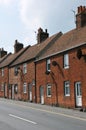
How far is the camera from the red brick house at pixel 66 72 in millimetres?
29984

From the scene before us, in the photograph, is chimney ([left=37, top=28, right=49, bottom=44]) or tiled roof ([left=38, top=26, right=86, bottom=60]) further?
chimney ([left=37, top=28, right=49, bottom=44])

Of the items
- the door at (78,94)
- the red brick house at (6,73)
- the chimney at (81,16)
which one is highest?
the chimney at (81,16)

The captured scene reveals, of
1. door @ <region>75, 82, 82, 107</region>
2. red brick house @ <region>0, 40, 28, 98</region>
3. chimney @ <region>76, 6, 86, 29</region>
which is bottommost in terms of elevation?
door @ <region>75, 82, 82, 107</region>

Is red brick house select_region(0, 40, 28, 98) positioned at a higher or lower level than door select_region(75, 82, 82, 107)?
higher

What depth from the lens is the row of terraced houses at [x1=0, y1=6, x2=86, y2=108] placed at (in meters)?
30.4

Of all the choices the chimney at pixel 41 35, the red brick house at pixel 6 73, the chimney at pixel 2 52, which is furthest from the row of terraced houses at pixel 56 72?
the chimney at pixel 2 52

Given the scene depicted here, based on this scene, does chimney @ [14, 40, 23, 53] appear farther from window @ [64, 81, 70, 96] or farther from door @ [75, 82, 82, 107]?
door @ [75, 82, 82, 107]

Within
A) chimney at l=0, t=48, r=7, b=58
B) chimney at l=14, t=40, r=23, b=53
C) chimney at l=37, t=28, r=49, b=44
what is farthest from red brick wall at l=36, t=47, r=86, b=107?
chimney at l=0, t=48, r=7, b=58

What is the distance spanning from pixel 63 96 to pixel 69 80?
1.88 m

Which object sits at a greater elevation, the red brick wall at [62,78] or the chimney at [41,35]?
the chimney at [41,35]

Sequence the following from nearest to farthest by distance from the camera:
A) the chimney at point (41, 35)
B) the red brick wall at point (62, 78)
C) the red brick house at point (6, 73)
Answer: the red brick wall at point (62, 78)
the chimney at point (41, 35)
the red brick house at point (6, 73)

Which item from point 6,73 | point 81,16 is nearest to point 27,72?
point 6,73

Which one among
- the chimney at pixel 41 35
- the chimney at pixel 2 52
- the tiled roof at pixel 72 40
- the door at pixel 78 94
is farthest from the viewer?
the chimney at pixel 2 52

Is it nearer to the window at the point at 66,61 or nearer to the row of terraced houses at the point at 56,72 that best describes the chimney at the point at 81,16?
the row of terraced houses at the point at 56,72
